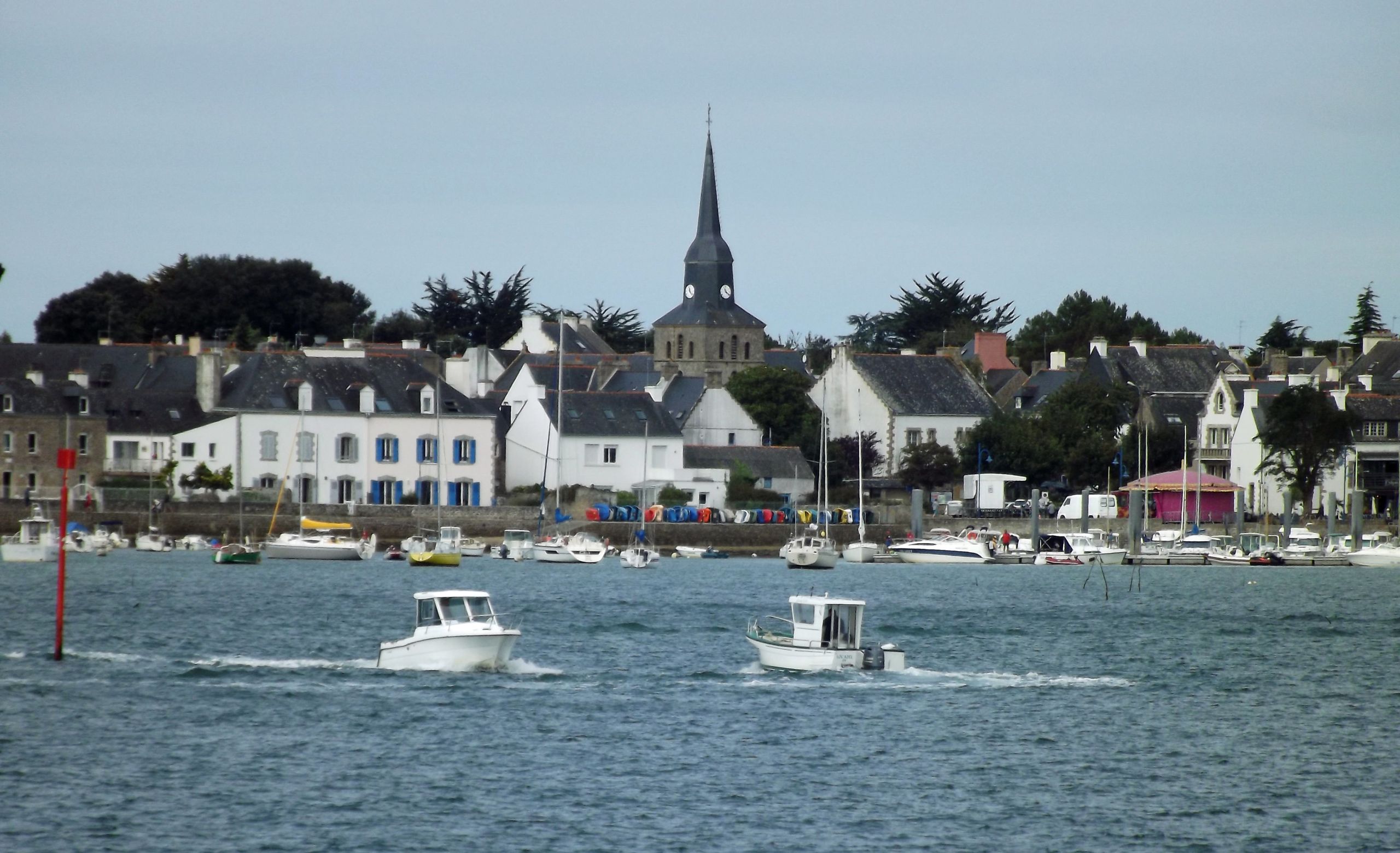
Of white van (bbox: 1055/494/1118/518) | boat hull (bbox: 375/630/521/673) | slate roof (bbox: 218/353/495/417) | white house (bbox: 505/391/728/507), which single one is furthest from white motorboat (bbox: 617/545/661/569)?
boat hull (bbox: 375/630/521/673)

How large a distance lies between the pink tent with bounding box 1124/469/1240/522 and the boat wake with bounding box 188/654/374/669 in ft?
209

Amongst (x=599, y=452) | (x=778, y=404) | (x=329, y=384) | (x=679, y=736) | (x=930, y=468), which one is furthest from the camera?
(x=778, y=404)

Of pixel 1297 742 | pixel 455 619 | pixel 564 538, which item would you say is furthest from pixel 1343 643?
pixel 564 538

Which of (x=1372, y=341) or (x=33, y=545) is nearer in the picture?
(x=33, y=545)

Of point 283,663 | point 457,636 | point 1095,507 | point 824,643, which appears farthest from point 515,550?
point 457,636

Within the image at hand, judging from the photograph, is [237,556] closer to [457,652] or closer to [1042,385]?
[457,652]

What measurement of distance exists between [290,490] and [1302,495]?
49.0m

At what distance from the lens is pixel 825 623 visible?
4088 centimetres

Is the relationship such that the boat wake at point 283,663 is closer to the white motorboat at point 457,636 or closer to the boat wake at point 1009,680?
the white motorboat at point 457,636

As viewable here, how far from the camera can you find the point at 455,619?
39.0 meters

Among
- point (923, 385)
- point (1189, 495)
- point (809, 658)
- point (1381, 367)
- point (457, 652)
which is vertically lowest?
point (809, 658)

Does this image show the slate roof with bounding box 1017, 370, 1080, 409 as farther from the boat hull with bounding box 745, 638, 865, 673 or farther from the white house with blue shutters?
the boat hull with bounding box 745, 638, 865, 673

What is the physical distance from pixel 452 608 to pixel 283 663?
17.3ft

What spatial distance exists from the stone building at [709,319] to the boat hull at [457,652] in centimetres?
9009
